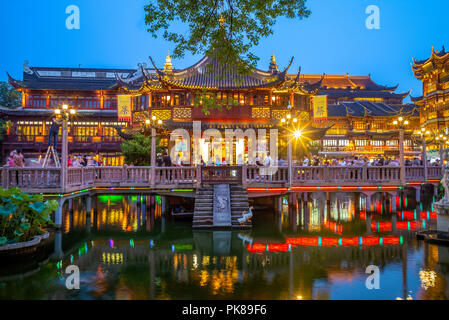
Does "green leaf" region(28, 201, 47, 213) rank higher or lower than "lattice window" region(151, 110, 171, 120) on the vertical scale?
lower

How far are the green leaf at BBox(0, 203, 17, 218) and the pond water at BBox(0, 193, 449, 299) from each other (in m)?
1.35

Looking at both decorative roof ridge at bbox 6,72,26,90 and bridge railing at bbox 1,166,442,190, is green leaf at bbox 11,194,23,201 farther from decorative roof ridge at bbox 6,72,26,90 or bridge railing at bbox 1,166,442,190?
decorative roof ridge at bbox 6,72,26,90

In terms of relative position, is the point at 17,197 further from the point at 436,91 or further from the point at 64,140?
the point at 436,91

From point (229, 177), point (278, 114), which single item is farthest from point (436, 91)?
point (229, 177)

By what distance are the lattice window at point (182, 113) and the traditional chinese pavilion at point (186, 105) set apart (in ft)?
0.23

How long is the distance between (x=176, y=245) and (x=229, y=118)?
15344 millimetres

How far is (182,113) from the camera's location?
24562mm

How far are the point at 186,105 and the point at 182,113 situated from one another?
630 mm

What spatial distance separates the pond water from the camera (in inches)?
258

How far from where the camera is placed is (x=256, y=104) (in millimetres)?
24844

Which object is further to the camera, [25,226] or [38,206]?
[38,206]

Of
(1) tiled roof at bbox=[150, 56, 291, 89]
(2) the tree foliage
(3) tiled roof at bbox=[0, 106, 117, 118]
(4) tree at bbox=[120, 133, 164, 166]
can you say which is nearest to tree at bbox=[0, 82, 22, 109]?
(3) tiled roof at bbox=[0, 106, 117, 118]

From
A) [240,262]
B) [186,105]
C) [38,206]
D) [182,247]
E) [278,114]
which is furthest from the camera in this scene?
[278,114]

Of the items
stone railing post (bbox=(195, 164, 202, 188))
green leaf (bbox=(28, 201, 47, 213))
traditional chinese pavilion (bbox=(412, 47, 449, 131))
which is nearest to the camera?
green leaf (bbox=(28, 201, 47, 213))
